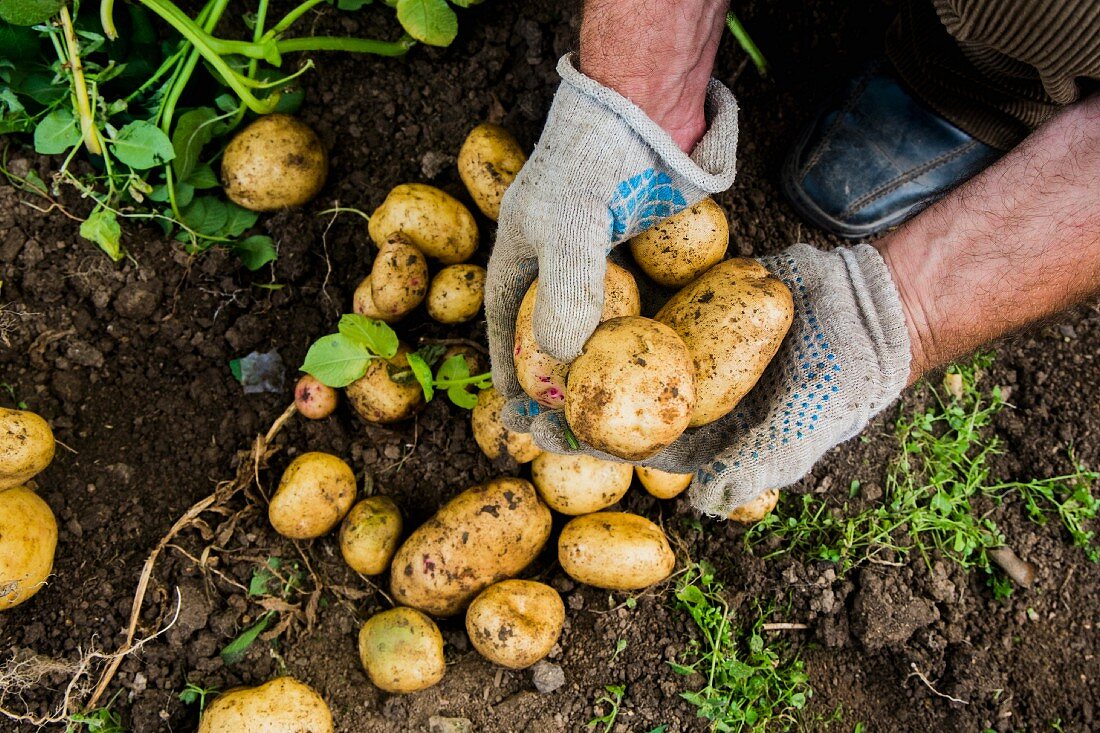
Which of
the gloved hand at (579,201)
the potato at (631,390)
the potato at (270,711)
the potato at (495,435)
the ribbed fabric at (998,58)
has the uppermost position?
the ribbed fabric at (998,58)

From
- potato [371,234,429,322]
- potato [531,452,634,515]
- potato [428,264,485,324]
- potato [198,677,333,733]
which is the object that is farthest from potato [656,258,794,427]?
potato [198,677,333,733]

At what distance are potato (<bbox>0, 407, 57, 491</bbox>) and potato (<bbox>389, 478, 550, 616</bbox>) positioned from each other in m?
1.13

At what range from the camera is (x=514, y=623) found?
241cm

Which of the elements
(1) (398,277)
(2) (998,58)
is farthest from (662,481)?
(2) (998,58)

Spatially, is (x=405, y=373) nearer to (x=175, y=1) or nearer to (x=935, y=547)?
(x=175, y=1)

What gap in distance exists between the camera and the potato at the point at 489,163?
264cm

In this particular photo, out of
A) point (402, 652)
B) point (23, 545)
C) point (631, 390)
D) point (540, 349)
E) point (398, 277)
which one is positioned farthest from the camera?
point (398, 277)

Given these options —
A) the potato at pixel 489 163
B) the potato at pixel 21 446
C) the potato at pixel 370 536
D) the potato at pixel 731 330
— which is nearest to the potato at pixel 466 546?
the potato at pixel 370 536

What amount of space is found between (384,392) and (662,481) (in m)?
1.01

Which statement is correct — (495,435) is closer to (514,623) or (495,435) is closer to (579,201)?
(514,623)

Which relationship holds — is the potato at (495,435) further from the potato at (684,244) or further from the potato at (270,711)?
the potato at (270,711)

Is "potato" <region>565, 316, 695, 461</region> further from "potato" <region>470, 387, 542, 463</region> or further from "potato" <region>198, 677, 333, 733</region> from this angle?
"potato" <region>198, 677, 333, 733</region>

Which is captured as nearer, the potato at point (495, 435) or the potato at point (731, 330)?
the potato at point (731, 330)

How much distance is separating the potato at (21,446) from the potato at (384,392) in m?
0.92
